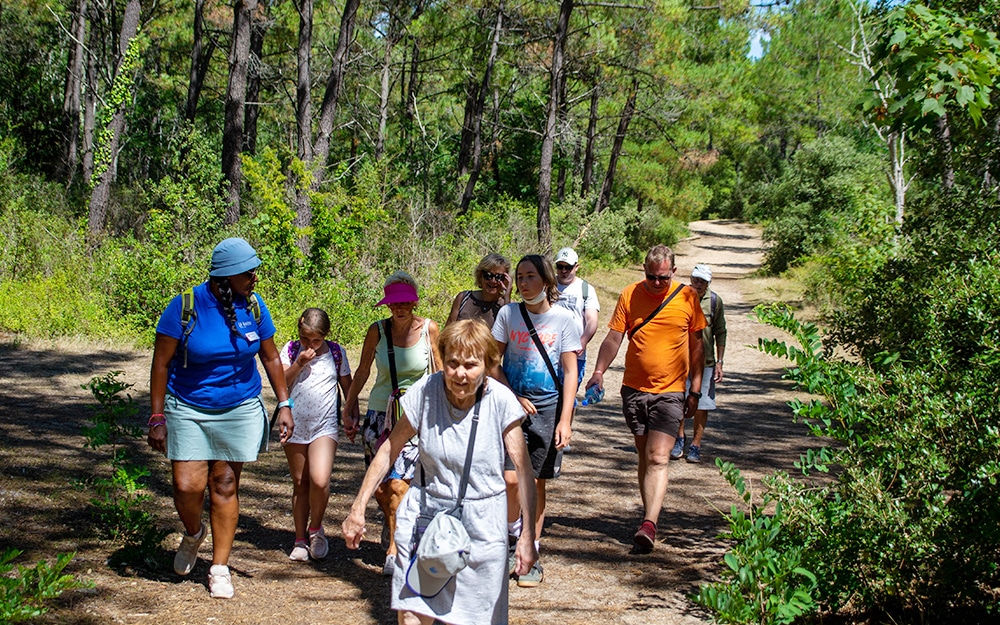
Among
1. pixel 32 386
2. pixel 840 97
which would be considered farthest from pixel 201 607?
pixel 840 97

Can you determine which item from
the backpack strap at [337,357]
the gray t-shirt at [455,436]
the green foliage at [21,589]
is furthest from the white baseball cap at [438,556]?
the backpack strap at [337,357]

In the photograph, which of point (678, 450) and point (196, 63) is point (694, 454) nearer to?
point (678, 450)

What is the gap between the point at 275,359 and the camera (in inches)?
189

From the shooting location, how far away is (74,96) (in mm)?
27719

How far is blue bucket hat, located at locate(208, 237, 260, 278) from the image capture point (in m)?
4.45

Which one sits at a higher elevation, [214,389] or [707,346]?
[214,389]

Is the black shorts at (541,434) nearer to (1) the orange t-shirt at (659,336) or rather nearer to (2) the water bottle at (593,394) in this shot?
(2) the water bottle at (593,394)

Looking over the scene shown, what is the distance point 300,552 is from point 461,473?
7.98 ft

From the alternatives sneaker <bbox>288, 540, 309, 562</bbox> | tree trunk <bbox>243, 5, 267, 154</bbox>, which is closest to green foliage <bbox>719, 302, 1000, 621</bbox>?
sneaker <bbox>288, 540, 309, 562</bbox>

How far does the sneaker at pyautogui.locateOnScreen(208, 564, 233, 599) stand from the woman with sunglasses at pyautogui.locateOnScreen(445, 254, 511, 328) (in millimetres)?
1890

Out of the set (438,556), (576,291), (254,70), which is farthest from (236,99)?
(438,556)

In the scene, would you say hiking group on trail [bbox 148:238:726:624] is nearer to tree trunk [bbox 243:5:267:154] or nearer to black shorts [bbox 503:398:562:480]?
black shorts [bbox 503:398:562:480]

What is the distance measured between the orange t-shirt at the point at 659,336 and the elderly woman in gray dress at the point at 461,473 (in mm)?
2306

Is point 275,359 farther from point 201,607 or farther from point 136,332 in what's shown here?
point 136,332
